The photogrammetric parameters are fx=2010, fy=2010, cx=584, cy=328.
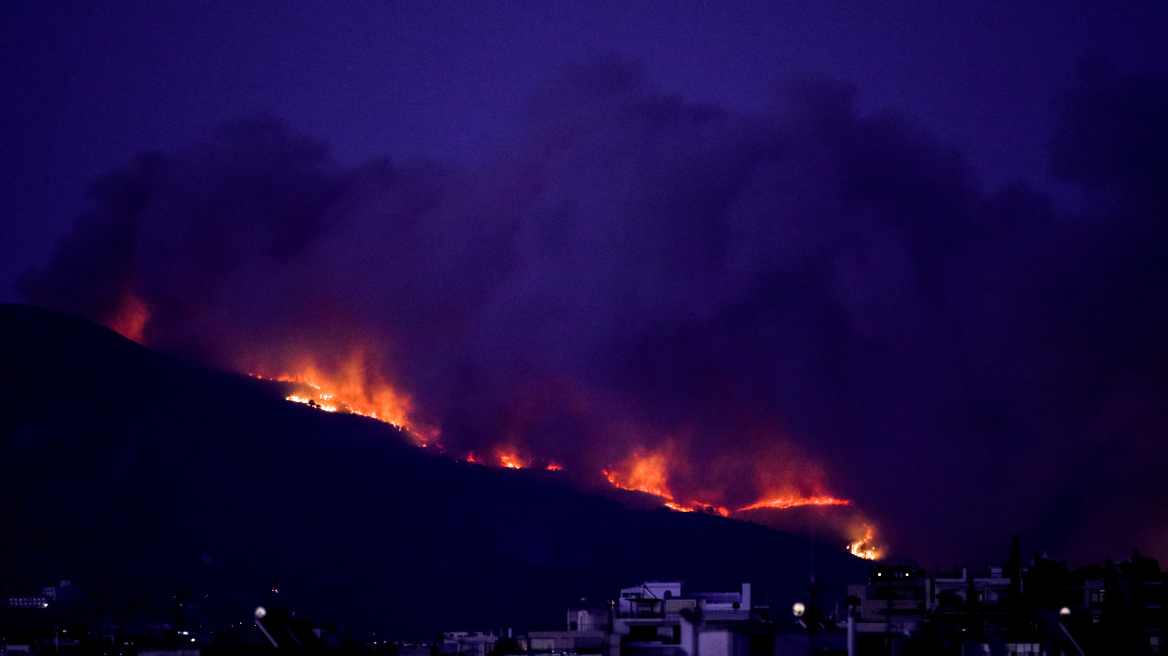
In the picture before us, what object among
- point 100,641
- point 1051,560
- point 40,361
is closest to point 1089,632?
point 1051,560

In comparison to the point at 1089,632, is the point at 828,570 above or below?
above

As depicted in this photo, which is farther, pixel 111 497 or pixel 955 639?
pixel 111 497

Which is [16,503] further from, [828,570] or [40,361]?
[828,570]

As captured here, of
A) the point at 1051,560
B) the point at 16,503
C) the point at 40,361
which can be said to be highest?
the point at 40,361

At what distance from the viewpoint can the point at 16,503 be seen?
17250 centimetres

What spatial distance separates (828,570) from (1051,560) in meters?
60.4

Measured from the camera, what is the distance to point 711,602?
296ft

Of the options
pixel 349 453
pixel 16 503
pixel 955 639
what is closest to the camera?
pixel 955 639

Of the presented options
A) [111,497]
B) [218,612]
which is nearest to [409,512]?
[111,497]

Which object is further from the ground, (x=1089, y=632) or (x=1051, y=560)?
(x=1051, y=560)

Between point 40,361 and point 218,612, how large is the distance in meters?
56.2

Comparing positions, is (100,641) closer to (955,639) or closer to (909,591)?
(909,591)

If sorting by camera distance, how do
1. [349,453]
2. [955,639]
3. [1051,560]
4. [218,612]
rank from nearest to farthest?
[955,639] → [1051,560] → [218,612] → [349,453]

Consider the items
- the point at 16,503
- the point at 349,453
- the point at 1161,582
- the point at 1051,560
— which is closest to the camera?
the point at 1161,582
